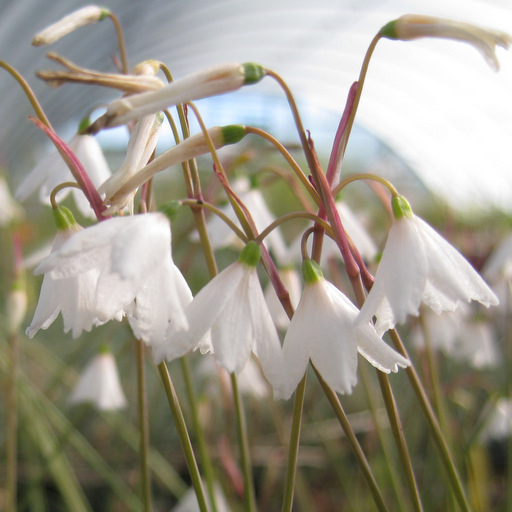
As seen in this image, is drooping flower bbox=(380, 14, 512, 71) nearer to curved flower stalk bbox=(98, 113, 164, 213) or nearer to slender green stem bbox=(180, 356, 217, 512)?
curved flower stalk bbox=(98, 113, 164, 213)

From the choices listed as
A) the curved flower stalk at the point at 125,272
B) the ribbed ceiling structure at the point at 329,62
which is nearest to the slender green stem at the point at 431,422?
the curved flower stalk at the point at 125,272

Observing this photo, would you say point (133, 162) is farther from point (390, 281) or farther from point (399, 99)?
point (399, 99)

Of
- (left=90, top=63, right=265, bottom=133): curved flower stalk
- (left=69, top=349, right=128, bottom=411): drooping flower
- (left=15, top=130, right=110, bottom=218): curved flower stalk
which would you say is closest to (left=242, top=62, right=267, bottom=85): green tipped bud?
(left=90, top=63, right=265, bottom=133): curved flower stalk

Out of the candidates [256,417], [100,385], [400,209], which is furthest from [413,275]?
[256,417]

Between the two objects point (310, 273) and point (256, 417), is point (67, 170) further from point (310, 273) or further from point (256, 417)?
point (256, 417)

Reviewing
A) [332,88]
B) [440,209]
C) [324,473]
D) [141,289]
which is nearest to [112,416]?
[324,473]
